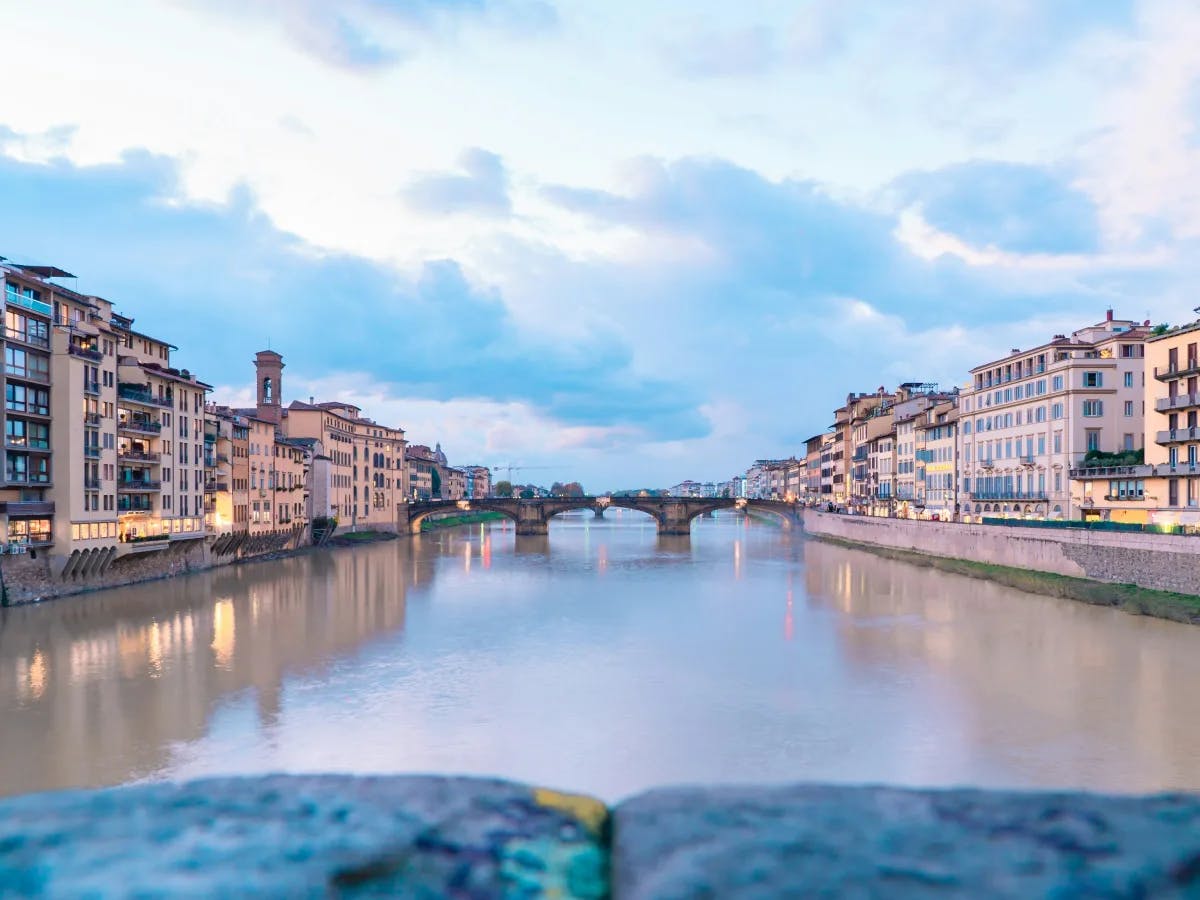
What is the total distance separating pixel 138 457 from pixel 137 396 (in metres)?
3.65

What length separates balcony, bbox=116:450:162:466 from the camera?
49.5 metres

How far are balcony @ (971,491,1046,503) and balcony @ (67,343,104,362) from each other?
6190 centimetres

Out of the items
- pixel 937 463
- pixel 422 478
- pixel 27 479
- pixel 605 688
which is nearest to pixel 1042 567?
pixel 937 463

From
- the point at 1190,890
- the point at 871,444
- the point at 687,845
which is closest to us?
the point at 1190,890

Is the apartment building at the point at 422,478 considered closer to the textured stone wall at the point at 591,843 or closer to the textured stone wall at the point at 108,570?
the textured stone wall at the point at 108,570

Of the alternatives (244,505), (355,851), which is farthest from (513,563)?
(355,851)

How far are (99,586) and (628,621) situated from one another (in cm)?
2999

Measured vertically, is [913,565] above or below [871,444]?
below

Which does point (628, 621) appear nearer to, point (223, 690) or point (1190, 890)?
point (223, 690)

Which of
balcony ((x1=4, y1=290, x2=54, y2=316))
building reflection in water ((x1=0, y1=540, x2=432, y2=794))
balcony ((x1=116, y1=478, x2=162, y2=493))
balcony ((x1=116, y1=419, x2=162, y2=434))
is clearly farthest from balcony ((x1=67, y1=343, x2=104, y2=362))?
building reflection in water ((x1=0, y1=540, x2=432, y2=794))

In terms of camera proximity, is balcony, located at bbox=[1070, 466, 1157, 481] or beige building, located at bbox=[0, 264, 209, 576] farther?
balcony, located at bbox=[1070, 466, 1157, 481]

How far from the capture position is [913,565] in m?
64.2

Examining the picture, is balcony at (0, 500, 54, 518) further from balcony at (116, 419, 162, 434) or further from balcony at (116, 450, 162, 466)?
balcony at (116, 419, 162, 434)

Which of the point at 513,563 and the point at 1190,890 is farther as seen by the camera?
the point at 513,563
